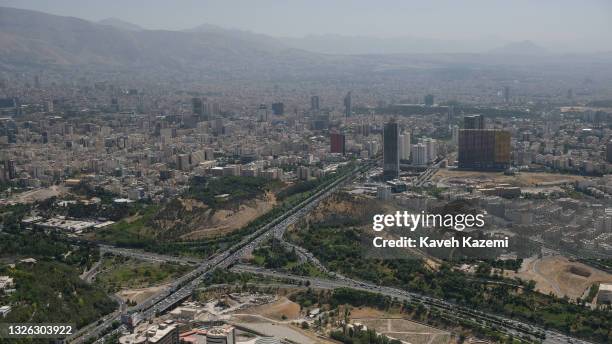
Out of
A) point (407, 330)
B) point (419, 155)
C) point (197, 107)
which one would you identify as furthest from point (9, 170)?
point (407, 330)

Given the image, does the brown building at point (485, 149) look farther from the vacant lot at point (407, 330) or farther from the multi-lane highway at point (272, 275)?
the vacant lot at point (407, 330)

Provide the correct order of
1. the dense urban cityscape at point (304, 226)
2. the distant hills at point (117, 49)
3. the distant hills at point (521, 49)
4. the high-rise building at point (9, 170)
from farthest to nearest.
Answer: the distant hills at point (521, 49)
the distant hills at point (117, 49)
the high-rise building at point (9, 170)
the dense urban cityscape at point (304, 226)

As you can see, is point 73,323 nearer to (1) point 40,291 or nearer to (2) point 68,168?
(1) point 40,291

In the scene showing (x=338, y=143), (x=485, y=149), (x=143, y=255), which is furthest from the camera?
(x=338, y=143)

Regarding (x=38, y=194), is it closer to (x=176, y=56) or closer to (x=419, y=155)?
(x=419, y=155)

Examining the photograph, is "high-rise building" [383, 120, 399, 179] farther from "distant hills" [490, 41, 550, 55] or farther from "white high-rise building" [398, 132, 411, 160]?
"distant hills" [490, 41, 550, 55]

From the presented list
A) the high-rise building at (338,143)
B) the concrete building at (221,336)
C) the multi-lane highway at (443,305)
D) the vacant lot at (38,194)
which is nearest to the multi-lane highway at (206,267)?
the multi-lane highway at (443,305)
